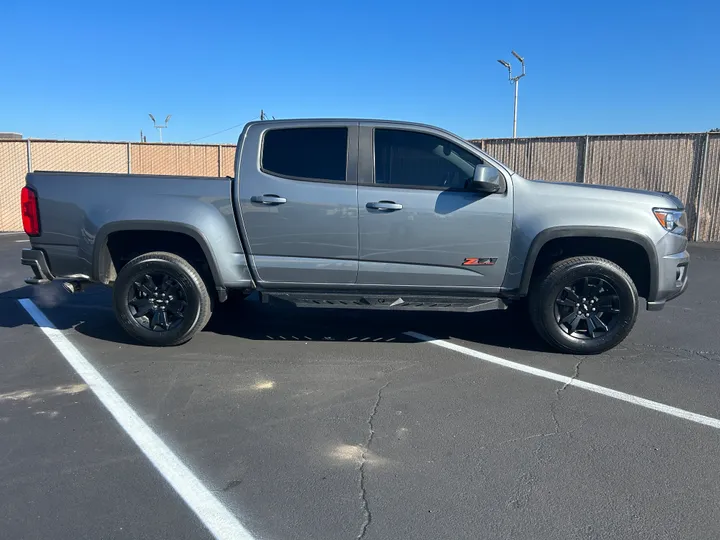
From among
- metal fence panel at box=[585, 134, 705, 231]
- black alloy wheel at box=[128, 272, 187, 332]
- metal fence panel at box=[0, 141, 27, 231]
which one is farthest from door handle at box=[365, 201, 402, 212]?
metal fence panel at box=[0, 141, 27, 231]

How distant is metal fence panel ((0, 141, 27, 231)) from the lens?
1650 centimetres

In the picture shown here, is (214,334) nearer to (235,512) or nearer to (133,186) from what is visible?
(133,186)

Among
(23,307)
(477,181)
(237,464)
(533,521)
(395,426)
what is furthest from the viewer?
(23,307)

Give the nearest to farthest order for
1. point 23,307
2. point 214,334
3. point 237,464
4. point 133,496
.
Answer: point 133,496 → point 237,464 → point 214,334 → point 23,307

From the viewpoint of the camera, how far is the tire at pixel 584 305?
5.02m

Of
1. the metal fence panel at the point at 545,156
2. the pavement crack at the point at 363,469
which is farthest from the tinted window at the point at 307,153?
the metal fence panel at the point at 545,156

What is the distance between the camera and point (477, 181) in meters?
4.80

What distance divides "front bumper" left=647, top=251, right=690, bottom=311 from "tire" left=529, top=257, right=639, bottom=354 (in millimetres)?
214

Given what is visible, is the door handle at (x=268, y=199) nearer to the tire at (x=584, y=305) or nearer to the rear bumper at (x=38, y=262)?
the rear bumper at (x=38, y=262)

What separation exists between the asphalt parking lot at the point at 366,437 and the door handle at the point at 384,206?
1.30 metres

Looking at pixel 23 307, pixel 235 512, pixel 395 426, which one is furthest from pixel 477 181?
pixel 23 307

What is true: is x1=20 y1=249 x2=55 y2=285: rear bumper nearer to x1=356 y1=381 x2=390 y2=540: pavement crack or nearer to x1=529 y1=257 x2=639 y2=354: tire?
x1=356 y1=381 x2=390 y2=540: pavement crack

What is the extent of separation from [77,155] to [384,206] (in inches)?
579

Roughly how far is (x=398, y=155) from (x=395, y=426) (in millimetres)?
2472
